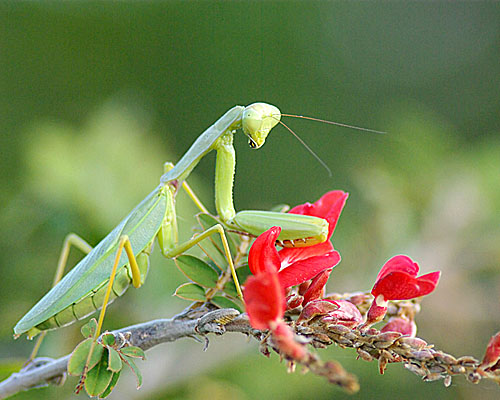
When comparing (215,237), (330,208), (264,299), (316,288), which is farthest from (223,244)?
(264,299)

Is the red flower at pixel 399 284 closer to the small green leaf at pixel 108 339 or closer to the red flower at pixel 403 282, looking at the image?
the red flower at pixel 403 282

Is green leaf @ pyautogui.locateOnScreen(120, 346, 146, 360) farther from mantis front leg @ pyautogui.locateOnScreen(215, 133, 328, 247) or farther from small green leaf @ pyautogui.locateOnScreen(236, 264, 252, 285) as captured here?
mantis front leg @ pyautogui.locateOnScreen(215, 133, 328, 247)

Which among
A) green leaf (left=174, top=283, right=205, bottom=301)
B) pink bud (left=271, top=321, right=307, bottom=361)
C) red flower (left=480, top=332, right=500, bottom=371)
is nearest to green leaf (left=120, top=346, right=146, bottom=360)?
green leaf (left=174, top=283, right=205, bottom=301)

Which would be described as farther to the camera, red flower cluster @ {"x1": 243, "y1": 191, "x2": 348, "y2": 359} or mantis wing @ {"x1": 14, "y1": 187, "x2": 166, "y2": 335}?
mantis wing @ {"x1": 14, "y1": 187, "x2": 166, "y2": 335}

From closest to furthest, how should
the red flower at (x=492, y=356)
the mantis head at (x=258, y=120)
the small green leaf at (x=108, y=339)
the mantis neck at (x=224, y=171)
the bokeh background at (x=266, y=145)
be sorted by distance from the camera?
the red flower at (x=492, y=356) < the small green leaf at (x=108, y=339) < the mantis head at (x=258, y=120) < the mantis neck at (x=224, y=171) < the bokeh background at (x=266, y=145)

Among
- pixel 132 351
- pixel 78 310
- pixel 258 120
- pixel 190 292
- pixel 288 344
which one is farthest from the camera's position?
pixel 258 120

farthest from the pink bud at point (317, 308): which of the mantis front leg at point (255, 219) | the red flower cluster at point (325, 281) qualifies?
the mantis front leg at point (255, 219)

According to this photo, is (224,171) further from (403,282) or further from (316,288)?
(403,282)
